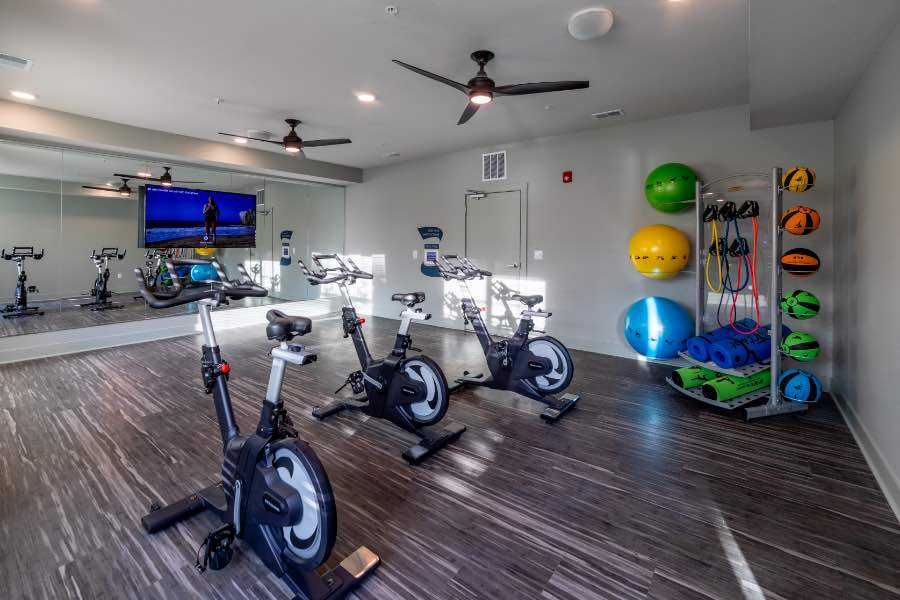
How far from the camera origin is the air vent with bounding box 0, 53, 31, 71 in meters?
3.46

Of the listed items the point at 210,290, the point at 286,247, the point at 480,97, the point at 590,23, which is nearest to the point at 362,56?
the point at 480,97

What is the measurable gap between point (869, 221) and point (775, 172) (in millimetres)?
717

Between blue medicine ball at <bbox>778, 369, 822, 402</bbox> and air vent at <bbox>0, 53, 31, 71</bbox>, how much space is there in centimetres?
700

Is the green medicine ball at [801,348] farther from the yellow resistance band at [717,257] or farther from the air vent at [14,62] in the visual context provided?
the air vent at [14,62]

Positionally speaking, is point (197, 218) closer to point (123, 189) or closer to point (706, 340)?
point (123, 189)

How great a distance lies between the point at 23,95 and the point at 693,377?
286 inches

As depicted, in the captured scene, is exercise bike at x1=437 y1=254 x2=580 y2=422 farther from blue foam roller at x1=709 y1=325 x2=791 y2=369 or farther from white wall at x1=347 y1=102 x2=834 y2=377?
white wall at x1=347 y1=102 x2=834 y2=377

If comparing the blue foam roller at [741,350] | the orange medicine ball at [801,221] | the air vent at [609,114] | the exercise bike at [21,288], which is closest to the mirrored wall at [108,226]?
the exercise bike at [21,288]

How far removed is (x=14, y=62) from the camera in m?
3.53

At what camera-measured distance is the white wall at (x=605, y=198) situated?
414 cm

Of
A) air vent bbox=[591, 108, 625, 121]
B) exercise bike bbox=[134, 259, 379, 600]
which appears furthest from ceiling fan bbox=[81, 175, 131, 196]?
air vent bbox=[591, 108, 625, 121]

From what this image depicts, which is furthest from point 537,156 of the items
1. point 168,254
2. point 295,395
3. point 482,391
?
point 168,254

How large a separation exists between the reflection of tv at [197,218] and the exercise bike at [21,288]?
1248mm

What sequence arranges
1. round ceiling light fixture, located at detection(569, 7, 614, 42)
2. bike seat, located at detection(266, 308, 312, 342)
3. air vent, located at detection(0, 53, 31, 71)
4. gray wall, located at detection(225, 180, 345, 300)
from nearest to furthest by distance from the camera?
bike seat, located at detection(266, 308, 312, 342) < round ceiling light fixture, located at detection(569, 7, 614, 42) < air vent, located at detection(0, 53, 31, 71) < gray wall, located at detection(225, 180, 345, 300)
